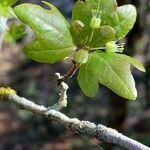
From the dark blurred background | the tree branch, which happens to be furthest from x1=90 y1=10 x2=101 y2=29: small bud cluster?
the dark blurred background

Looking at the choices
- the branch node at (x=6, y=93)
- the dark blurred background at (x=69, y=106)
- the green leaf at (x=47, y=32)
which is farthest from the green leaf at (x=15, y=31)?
the dark blurred background at (x=69, y=106)

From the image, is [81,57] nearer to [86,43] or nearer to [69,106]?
[86,43]

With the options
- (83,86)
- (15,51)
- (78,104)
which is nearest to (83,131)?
(83,86)

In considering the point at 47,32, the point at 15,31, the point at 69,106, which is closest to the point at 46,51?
the point at 47,32

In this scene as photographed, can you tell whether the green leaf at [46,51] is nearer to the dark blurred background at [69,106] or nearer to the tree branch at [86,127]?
the tree branch at [86,127]

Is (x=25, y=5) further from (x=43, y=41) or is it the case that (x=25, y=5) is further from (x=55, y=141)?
(x=55, y=141)
